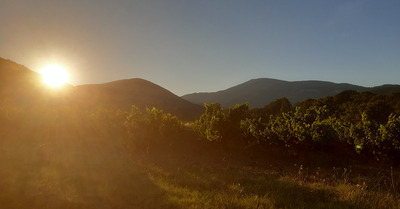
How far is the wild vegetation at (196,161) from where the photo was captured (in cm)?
734

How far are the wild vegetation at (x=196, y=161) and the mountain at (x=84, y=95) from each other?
31.1 feet

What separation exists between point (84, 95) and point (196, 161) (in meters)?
79.3

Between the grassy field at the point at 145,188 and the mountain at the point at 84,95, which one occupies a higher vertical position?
the mountain at the point at 84,95

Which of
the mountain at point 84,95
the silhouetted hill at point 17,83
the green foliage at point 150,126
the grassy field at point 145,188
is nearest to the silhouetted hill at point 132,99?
the mountain at point 84,95

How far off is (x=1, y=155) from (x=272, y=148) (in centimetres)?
1599

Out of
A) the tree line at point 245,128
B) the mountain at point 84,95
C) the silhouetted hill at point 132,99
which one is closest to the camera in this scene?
the tree line at point 245,128

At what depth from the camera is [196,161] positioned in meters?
15.7

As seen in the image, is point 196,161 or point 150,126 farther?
point 150,126

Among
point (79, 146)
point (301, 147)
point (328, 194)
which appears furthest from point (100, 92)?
point (328, 194)

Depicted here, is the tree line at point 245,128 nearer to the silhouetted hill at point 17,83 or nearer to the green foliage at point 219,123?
the green foliage at point 219,123

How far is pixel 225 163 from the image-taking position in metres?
15.5

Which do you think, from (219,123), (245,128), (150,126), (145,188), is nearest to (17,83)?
(150,126)

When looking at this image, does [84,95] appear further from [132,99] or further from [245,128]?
[245,128]

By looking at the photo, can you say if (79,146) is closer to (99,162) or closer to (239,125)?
(99,162)
